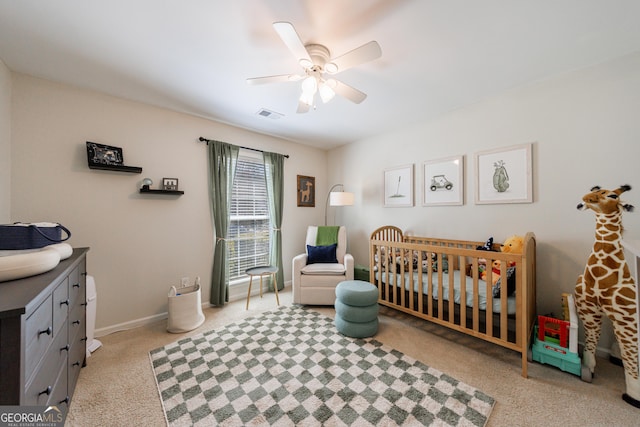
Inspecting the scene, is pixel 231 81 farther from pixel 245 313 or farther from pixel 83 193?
pixel 245 313

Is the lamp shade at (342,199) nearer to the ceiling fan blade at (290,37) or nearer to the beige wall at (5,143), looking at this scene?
the ceiling fan blade at (290,37)

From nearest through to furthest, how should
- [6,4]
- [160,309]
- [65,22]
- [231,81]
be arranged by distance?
[6,4]
[65,22]
[231,81]
[160,309]

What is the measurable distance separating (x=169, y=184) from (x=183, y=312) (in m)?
1.42

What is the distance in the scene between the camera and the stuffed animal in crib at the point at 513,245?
212 centimetres

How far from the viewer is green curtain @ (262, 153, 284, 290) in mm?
3555

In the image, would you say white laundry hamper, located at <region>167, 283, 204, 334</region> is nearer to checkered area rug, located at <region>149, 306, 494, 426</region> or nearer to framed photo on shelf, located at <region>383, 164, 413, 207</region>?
checkered area rug, located at <region>149, 306, 494, 426</region>

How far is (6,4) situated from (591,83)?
4.16 meters

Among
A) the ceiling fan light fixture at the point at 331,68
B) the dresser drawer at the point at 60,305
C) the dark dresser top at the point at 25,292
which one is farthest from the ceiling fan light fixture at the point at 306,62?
the dresser drawer at the point at 60,305

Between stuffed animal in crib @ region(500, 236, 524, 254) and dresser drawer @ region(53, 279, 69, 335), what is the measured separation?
3237 millimetres

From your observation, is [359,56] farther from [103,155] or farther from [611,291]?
[103,155]

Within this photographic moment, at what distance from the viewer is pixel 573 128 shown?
2.04 m

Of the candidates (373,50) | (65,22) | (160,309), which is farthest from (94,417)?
(373,50)

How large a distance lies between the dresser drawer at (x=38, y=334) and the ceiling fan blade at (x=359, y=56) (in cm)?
195

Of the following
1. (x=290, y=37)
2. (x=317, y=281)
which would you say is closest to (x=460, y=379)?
(x=317, y=281)
